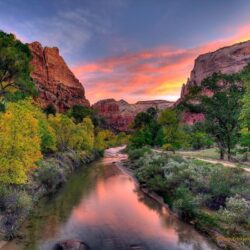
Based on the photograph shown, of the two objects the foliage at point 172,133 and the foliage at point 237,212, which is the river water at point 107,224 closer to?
the foliage at point 237,212

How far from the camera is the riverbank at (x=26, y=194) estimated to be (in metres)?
23.0

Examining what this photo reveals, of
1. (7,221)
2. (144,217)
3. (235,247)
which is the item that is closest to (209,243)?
(235,247)

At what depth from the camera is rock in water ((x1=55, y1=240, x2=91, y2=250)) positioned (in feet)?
69.5

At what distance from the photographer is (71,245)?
21.5m

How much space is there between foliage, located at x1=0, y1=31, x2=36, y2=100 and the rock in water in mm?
22607

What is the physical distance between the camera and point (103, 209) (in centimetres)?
3228

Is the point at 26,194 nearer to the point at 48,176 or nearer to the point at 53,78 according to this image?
the point at 48,176

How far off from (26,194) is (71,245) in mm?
8535

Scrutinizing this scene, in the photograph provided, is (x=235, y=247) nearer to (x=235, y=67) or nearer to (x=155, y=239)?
(x=155, y=239)

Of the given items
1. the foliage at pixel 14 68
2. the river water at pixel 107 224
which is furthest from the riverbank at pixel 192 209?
the foliage at pixel 14 68

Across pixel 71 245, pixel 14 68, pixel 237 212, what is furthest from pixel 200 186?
pixel 14 68

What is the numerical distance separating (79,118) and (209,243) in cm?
8721

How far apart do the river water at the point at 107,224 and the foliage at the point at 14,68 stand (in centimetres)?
1476

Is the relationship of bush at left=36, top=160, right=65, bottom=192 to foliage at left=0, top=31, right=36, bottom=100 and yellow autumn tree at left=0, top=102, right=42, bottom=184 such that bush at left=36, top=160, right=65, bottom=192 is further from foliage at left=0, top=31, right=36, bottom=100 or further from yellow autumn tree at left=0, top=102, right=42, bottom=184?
yellow autumn tree at left=0, top=102, right=42, bottom=184
